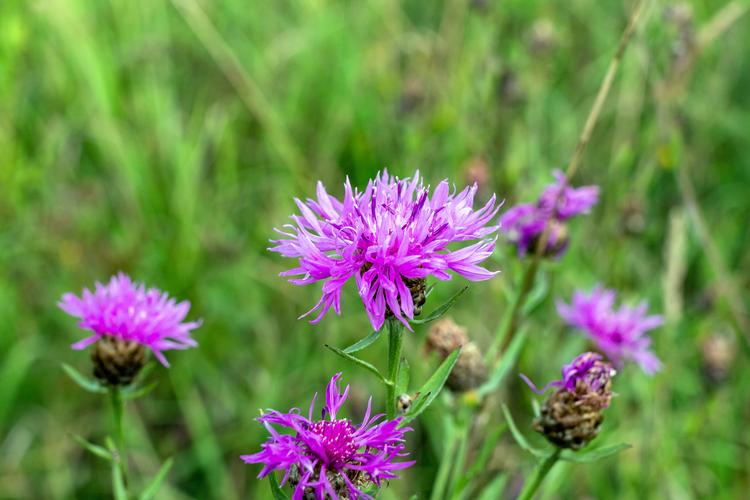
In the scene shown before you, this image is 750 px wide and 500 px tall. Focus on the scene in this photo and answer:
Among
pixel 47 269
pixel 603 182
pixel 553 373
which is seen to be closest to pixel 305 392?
pixel 553 373

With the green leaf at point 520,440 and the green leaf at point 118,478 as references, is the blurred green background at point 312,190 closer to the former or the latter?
the green leaf at point 520,440

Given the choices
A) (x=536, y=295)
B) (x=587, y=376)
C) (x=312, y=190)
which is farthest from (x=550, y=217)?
(x=312, y=190)

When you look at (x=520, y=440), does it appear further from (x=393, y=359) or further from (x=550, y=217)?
(x=550, y=217)

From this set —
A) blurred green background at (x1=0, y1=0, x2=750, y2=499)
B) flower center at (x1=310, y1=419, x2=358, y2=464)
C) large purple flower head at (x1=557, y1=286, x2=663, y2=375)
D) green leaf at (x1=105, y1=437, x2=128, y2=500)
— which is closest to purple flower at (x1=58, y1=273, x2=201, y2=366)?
green leaf at (x1=105, y1=437, x2=128, y2=500)

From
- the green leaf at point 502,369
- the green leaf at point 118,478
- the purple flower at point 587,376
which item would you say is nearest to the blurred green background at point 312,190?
the green leaf at point 502,369

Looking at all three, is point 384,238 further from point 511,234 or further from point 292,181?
point 292,181
